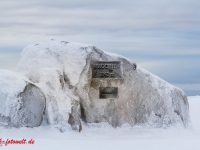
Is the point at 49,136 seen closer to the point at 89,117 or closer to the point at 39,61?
the point at 89,117

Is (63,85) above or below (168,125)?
above

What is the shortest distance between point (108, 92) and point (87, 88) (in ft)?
1.86

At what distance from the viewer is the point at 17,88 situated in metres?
10.3

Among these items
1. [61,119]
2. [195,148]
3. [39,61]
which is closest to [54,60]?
[39,61]

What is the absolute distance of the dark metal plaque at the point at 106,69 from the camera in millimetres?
11617

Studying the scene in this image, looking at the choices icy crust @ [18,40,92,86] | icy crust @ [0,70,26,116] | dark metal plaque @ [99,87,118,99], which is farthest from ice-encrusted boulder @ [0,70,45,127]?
dark metal plaque @ [99,87,118,99]

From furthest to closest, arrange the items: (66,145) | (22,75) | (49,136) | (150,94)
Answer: (150,94) → (22,75) → (49,136) → (66,145)

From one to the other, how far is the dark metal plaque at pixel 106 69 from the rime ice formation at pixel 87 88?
0.34 feet

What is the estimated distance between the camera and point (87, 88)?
11453mm

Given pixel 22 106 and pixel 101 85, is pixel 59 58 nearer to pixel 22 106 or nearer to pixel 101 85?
pixel 101 85

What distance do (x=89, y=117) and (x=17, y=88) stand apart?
6.74 feet

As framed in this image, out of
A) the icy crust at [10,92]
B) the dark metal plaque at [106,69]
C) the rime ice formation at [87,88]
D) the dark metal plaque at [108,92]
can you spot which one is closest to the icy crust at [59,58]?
the rime ice formation at [87,88]

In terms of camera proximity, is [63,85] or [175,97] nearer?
[63,85]

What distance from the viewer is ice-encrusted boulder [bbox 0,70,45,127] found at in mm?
10242
